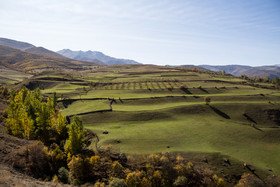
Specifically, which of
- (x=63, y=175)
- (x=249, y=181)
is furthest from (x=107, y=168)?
(x=249, y=181)

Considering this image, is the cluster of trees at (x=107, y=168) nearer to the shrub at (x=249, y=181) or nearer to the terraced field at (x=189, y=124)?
the shrub at (x=249, y=181)

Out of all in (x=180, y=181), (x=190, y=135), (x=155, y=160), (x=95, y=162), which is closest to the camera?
(x=180, y=181)

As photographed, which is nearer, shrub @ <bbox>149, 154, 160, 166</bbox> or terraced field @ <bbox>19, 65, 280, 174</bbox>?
shrub @ <bbox>149, 154, 160, 166</bbox>

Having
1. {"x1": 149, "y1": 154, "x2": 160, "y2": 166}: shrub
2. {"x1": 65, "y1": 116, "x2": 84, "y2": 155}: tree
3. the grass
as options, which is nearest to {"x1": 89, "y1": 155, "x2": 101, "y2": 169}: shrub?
{"x1": 65, "y1": 116, "x2": 84, "y2": 155}: tree

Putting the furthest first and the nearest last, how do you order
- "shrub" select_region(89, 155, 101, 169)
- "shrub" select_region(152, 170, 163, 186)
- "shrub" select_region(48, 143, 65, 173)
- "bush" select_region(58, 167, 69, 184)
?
"shrub" select_region(48, 143, 65, 173) < "shrub" select_region(89, 155, 101, 169) < "bush" select_region(58, 167, 69, 184) < "shrub" select_region(152, 170, 163, 186)

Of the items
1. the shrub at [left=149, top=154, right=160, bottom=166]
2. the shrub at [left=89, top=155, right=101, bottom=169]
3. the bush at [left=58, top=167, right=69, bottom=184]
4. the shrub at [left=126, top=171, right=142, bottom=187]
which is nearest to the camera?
the shrub at [left=126, top=171, right=142, bottom=187]

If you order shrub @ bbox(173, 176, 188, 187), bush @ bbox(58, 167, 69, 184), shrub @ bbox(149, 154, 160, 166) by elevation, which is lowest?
bush @ bbox(58, 167, 69, 184)

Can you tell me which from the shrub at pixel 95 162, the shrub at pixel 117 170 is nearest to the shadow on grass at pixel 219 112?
the shrub at pixel 117 170

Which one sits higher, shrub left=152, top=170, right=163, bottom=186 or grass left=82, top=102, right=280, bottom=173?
grass left=82, top=102, right=280, bottom=173

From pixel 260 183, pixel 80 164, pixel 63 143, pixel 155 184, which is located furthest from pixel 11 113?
pixel 260 183

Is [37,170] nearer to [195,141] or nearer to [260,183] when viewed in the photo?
[195,141]

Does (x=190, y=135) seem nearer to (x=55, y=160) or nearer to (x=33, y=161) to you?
(x=55, y=160)

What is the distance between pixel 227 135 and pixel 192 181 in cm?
3882

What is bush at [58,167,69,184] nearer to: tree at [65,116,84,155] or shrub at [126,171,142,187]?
tree at [65,116,84,155]
